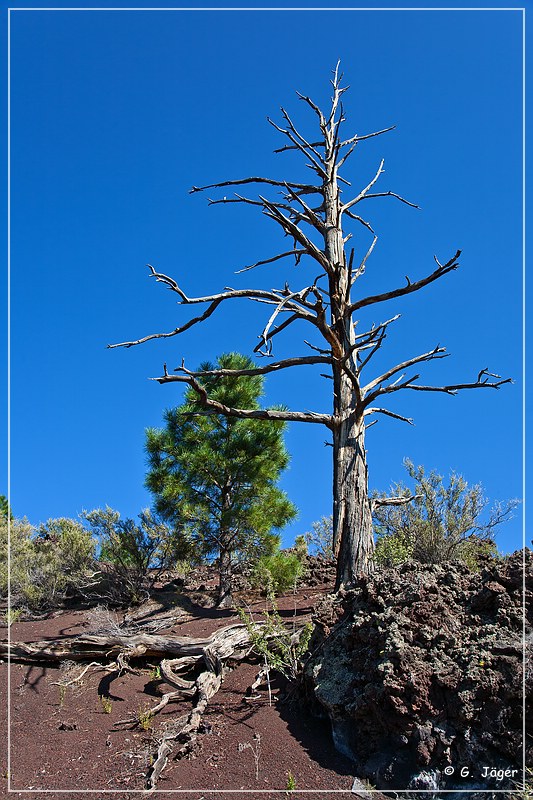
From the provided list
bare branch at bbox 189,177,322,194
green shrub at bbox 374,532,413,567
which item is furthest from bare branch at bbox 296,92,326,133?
green shrub at bbox 374,532,413,567

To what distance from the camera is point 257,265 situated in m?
9.08

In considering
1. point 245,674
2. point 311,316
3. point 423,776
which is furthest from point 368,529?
point 423,776

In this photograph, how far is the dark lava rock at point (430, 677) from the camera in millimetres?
4301

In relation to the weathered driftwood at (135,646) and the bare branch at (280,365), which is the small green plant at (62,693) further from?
the bare branch at (280,365)

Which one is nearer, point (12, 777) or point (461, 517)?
point (12, 777)

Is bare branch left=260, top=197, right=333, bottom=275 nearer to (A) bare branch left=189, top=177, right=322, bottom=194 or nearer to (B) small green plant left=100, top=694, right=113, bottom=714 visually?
(A) bare branch left=189, top=177, right=322, bottom=194

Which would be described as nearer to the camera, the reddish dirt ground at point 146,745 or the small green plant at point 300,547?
the reddish dirt ground at point 146,745

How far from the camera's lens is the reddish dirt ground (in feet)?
14.8

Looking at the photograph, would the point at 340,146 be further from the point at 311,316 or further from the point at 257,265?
the point at 311,316

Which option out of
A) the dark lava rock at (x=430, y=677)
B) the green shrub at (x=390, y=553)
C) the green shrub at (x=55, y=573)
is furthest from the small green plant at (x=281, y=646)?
the green shrub at (x=55, y=573)

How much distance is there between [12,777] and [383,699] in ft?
9.61

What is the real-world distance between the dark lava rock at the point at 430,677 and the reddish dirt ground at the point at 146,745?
0.29 meters

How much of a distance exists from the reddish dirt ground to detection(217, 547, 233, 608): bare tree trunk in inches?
108

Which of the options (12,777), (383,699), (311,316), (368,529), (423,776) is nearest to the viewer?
(423,776)
